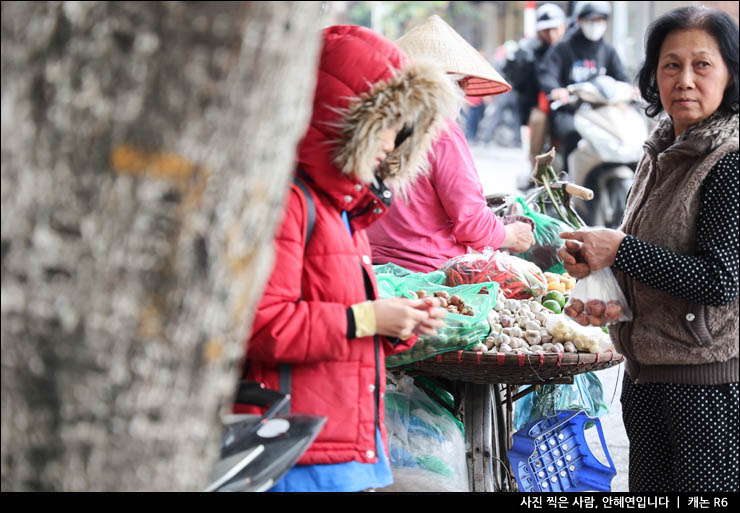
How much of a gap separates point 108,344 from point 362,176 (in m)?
1.06

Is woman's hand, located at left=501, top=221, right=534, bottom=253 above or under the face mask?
under

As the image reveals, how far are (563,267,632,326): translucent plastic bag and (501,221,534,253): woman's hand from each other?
1230mm

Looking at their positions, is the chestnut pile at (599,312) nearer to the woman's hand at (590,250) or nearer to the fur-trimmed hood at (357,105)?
the woman's hand at (590,250)

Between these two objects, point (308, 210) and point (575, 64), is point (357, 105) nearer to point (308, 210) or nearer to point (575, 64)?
point (308, 210)

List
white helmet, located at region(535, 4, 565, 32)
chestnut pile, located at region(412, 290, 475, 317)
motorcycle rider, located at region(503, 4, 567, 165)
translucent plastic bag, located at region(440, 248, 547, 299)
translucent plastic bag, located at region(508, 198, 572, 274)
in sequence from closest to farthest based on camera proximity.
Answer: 1. chestnut pile, located at region(412, 290, 475, 317)
2. translucent plastic bag, located at region(440, 248, 547, 299)
3. translucent plastic bag, located at region(508, 198, 572, 274)
4. motorcycle rider, located at region(503, 4, 567, 165)
5. white helmet, located at region(535, 4, 565, 32)

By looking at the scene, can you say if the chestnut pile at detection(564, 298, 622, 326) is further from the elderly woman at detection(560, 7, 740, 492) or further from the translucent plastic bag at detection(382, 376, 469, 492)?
the translucent plastic bag at detection(382, 376, 469, 492)

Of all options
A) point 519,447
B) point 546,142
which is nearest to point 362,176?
point 519,447

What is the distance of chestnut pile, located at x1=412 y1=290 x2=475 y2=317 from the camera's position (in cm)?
292

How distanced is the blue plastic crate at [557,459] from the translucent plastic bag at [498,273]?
19.6 inches

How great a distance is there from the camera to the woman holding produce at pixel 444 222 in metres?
3.47

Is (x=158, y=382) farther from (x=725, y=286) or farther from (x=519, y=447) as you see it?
(x=519, y=447)

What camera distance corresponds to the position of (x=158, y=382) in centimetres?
111

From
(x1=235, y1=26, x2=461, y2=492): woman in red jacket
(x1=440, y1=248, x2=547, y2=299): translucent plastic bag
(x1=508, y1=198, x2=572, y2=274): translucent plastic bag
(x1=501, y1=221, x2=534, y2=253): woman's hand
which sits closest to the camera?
(x1=235, y1=26, x2=461, y2=492): woman in red jacket

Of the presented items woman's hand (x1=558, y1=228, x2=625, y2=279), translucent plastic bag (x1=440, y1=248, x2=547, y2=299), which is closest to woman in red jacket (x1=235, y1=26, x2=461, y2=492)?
woman's hand (x1=558, y1=228, x2=625, y2=279)
